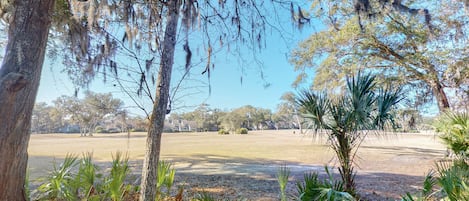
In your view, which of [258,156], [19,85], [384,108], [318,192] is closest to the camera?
[19,85]

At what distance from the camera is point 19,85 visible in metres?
2.04

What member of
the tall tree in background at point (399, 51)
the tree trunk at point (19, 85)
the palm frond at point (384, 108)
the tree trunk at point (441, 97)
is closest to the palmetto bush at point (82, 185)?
the tree trunk at point (19, 85)

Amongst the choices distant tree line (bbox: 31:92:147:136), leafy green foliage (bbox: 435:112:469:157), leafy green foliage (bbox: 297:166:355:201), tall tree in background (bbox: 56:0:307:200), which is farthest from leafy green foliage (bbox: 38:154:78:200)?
leafy green foliage (bbox: 435:112:469:157)

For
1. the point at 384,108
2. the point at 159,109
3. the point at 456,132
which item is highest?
the point at 384,108

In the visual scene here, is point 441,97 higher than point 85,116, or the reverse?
point 441,97

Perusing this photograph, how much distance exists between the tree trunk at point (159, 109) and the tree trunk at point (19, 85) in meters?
1.19

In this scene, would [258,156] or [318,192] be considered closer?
[318,192]

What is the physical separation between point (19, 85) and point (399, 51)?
10355 mm

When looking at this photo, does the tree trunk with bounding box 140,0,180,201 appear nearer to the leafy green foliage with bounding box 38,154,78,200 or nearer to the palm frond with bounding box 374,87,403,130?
the leafy green foliage with bounding box 38,154,78,200

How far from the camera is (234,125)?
137 feet

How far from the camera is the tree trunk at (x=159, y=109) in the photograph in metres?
2.96

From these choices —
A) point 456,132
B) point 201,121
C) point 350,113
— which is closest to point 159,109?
point 350,113

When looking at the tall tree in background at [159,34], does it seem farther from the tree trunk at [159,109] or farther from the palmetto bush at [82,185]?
the palmetto bush at [82,185]

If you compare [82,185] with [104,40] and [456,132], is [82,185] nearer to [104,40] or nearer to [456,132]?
[104,40]
